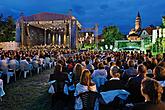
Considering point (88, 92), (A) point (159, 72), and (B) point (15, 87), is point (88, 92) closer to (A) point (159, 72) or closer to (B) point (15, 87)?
(A) point (159, 72)

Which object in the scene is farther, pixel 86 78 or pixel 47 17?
pixel 47 17

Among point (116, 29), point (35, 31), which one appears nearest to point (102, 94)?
point (35, 31)

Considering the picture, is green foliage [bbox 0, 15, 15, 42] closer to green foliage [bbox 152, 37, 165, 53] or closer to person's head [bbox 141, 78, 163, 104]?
green foliage [bbox 152, 37, 165, 53]

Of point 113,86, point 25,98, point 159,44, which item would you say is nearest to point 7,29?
point 159,44

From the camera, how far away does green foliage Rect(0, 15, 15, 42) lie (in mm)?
60263

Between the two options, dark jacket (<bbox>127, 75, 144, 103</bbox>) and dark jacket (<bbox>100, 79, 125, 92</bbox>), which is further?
dark jacket (<bbox>100, 79, 125, 92</bbox>)

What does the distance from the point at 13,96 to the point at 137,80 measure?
6.01m

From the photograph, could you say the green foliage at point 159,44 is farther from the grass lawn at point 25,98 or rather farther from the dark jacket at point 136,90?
the dark jacket at point 136,90

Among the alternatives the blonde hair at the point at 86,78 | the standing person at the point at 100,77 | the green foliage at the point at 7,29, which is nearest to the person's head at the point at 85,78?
the blonde hair at the point at 86,78

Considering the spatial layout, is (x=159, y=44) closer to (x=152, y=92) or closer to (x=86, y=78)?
(x=86, y=78)

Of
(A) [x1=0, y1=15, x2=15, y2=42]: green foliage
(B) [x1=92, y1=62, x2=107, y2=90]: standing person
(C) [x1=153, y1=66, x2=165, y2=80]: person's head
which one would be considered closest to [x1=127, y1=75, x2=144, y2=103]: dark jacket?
(C) [x1=153, y1=66, x2=165, y2=80]: person's head

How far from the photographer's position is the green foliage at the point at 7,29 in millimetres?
60263

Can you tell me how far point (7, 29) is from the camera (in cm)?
6081

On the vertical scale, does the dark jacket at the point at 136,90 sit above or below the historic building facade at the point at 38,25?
below
